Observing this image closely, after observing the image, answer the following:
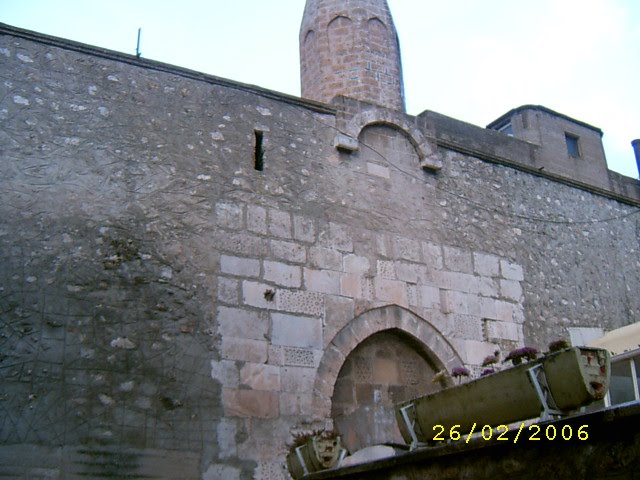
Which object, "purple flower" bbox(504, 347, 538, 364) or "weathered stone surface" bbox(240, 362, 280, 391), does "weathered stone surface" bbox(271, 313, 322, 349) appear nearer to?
"weathered stone surface" bbox(240, 362, 280, 391)

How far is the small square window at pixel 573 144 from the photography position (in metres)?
12.5

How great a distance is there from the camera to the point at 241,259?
7.22 meters

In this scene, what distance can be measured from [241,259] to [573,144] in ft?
25.3

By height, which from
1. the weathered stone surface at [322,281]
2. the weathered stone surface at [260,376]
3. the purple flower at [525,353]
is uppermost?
the weathered stone surface at [322,281]

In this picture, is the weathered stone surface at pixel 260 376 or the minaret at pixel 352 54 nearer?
the weathered stone surface at pixel 260 376

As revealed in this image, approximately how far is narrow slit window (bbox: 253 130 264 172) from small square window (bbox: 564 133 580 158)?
6.66 metres

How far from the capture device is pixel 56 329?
6137 mm

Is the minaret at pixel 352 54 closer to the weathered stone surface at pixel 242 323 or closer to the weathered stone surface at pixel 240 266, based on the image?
the weathered stone surface at pixel 240 266

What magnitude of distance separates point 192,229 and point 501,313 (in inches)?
155

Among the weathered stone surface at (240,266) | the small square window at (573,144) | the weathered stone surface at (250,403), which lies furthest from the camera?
the small square window at (573,144)

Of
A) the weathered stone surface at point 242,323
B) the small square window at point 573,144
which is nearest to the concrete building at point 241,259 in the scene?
the weathered stone surface at point 242,323

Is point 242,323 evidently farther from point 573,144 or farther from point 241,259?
point 573,144

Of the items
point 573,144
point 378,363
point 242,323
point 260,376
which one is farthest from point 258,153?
point 573,144

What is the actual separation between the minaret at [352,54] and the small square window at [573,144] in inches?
166
